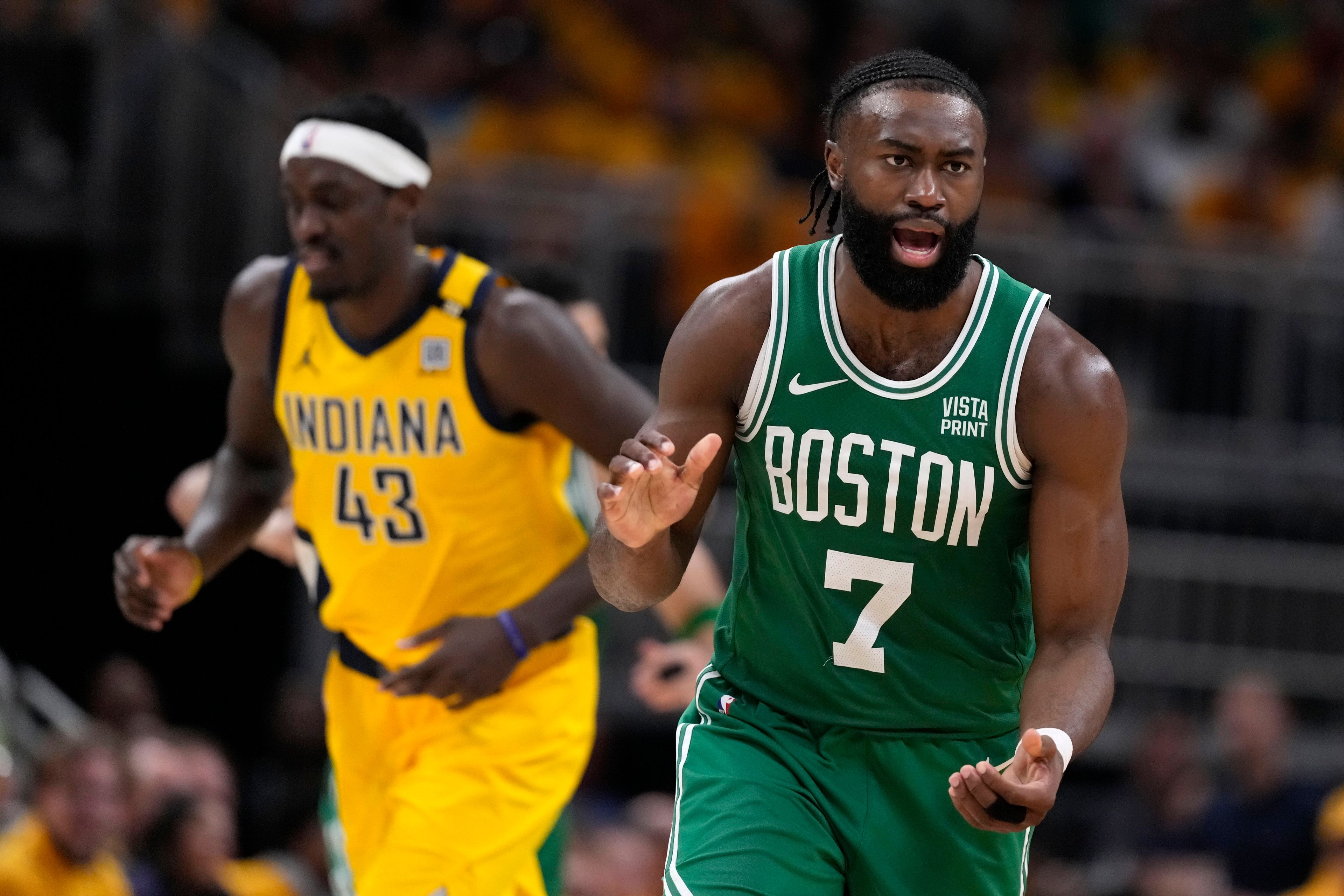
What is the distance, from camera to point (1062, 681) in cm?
404

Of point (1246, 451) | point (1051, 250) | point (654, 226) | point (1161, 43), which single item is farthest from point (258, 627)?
point (1161, 43)

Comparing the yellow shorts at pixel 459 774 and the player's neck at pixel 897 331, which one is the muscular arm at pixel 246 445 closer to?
the yellow shorts at pixel 459 774

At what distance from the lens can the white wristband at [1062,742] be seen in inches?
149

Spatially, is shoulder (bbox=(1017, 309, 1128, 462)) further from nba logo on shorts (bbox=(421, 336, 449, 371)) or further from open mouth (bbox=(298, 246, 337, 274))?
open mouth (bbox=(298, 246, 337, 274))

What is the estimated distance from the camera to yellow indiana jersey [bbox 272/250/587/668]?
5477mm

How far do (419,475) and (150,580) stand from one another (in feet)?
2.82

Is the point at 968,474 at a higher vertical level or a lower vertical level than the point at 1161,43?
lower

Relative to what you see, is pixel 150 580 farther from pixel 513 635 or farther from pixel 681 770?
pixel 681 770

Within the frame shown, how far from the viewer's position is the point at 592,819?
1072 cm

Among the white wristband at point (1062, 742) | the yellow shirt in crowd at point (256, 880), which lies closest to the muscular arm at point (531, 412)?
the white wristband at point (1062, 742)

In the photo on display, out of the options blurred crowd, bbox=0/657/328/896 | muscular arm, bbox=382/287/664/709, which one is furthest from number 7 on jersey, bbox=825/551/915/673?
blurred crowd, bbox=0/657/328/896

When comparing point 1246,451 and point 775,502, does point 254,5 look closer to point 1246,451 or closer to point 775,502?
point 1246,451

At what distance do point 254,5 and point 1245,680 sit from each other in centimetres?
772

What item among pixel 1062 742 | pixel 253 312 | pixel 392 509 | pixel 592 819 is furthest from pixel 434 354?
pixel 592 819
